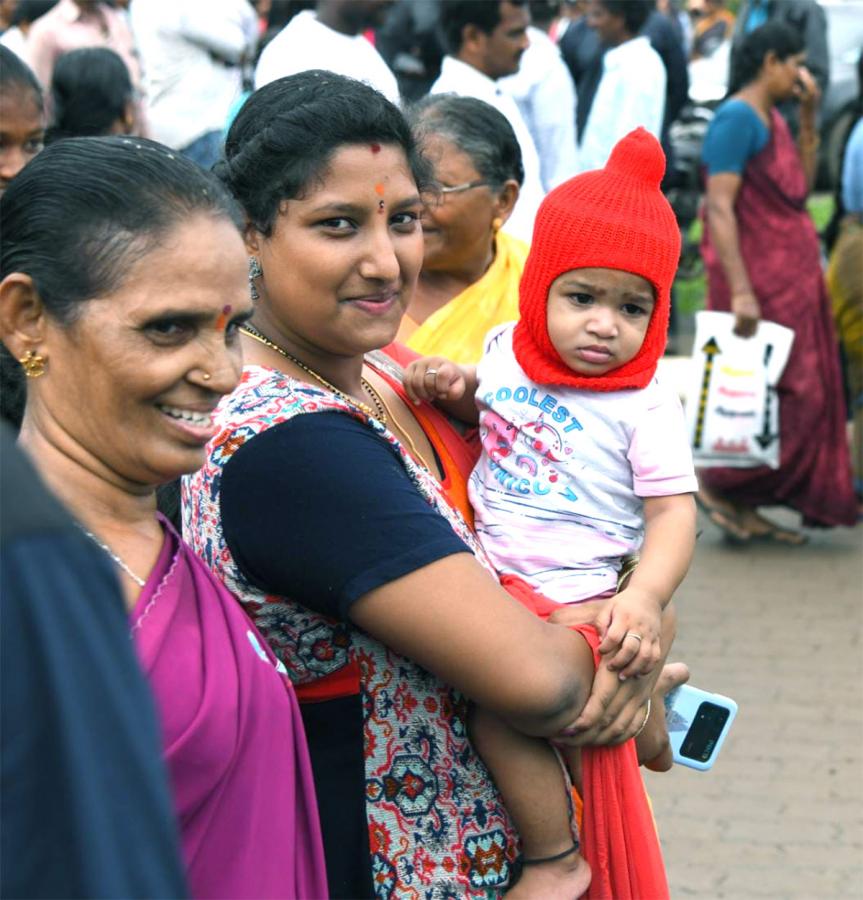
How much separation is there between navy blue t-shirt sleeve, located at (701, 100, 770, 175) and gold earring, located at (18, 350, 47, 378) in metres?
5.44

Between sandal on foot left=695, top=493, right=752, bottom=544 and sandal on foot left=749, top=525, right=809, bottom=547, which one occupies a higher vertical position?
sandal on foot left=695, top=493, right=752, bottom=544

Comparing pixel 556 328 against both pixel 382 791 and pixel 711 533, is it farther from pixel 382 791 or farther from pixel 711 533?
pixel 711 533

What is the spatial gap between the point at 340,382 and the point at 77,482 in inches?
25.7

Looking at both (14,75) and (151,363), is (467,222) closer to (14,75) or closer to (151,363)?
(14,75)

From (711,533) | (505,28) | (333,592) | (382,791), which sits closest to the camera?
(333,592)

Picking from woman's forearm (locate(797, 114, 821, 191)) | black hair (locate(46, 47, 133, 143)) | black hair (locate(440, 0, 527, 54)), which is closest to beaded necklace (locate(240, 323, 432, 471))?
black hair (locate(46, 47, 133, 143))

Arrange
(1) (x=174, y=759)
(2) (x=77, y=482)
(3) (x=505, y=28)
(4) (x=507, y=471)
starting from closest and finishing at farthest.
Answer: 1. (1) (x=174, y=759)
2. (2) (x=77, y=482)
3. (4) (x=507, y=471)
4. (3) (x=505, y=28)

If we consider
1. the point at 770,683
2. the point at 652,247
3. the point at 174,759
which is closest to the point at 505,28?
the point at 770,683

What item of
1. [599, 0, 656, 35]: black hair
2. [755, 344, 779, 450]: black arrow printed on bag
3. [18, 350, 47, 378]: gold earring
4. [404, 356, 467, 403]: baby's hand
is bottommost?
[755, 344, 779, 450]: black arrow printed on bag

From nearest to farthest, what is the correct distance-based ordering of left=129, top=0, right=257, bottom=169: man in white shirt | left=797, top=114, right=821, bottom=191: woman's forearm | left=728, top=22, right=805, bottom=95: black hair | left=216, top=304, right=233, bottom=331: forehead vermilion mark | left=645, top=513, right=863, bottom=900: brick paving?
left=216, top=304, right=233, bottom=331: forehead vermilion mark < left=645, top=513, right=863, bottom=900: brick paving < left=728, top=22, right=805, bottom=95: black hair < left=129, top=0, right=257, bottom=169: man in white shirt < left=797, top=114, right=821, bottom=191: woman's forearm

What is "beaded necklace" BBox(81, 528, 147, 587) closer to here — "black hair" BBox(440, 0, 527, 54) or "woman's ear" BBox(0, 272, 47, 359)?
"woman's ear" BBox(0, 272, 47, 359)

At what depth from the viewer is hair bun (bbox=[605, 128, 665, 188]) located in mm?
2598

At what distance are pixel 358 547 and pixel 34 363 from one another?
17.6 inches

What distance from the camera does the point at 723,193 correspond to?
681cm
